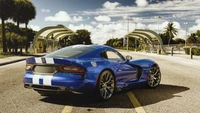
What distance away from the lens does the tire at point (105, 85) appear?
19.5ft

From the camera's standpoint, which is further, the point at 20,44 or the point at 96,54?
the point at 20,44

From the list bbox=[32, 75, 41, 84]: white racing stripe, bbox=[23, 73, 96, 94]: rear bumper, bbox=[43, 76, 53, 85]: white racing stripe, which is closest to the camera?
bbox=[23, 73, 96, 94]: rear bumper

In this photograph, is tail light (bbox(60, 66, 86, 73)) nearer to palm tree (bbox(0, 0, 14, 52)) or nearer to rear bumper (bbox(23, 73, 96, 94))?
rear bumper (bbox(23, 73, 96, 94))

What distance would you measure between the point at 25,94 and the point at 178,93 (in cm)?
408

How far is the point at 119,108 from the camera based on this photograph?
554 centimetres

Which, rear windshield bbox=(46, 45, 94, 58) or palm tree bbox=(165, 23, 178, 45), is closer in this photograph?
rear windshield bbox=(46, 45, 94, 58)

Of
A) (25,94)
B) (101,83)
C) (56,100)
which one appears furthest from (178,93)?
(25,94)

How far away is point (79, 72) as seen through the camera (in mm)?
5578

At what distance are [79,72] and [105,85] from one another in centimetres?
85

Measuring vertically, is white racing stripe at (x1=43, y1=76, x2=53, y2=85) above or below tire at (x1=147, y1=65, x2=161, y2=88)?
above

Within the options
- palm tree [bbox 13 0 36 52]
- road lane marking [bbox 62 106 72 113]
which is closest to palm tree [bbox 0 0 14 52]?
palm tree [bbox 13 0 36 52]

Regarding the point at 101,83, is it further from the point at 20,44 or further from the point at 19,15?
the point at 19,15

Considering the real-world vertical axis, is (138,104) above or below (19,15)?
below

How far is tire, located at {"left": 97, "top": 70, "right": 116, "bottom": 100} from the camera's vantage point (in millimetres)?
5957
